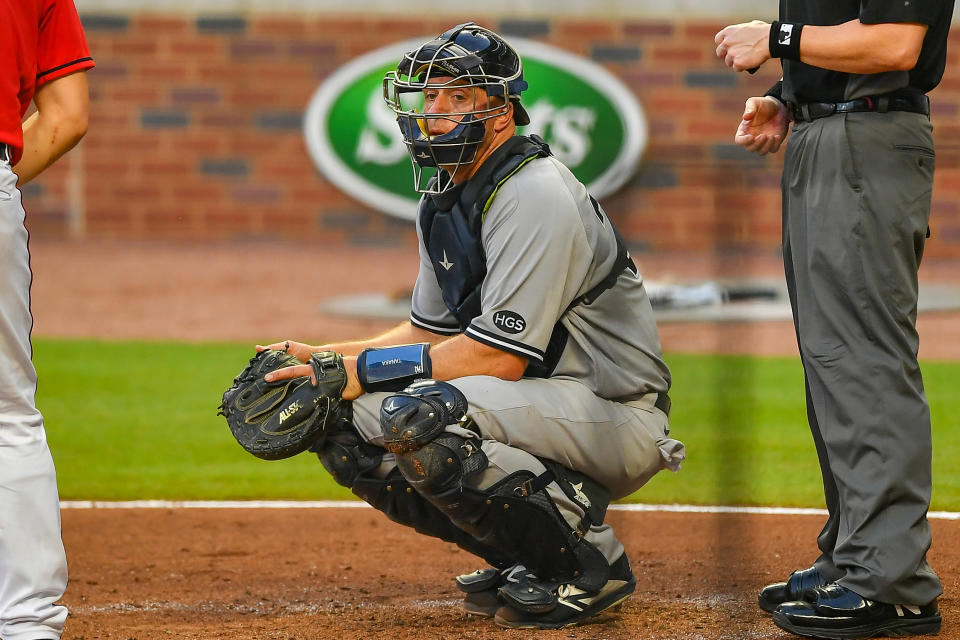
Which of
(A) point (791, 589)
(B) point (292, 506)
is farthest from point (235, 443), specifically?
(A) point (791, 589)

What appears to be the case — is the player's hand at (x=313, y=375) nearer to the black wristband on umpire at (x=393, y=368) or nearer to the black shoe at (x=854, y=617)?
the black wristband on umpire at (x=393, y=368)

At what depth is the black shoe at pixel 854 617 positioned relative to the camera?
3283mm

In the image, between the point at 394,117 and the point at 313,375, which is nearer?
the point at 313,375

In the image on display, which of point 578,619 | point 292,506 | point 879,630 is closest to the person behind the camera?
point 879,630

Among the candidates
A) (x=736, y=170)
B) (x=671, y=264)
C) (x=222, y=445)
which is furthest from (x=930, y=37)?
(x=671, y=264)

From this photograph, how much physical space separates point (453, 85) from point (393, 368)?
77cm

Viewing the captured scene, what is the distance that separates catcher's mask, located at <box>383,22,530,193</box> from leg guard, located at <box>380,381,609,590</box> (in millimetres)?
623

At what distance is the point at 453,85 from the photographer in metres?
3.60

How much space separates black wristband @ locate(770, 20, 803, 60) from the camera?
10.7ft

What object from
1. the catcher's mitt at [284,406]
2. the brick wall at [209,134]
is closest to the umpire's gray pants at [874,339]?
the catcher's mitt at [284,406]

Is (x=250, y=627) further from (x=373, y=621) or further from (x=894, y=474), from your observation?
(x=894, y=474)

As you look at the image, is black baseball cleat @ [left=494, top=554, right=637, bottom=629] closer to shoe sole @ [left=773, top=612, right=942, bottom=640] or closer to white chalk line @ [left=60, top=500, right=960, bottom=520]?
shoe sole @ [left=773, top=612, right=942, bottom=640]

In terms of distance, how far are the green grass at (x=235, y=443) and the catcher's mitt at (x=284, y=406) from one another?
113cm

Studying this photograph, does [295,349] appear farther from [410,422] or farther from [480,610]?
[480,610]
